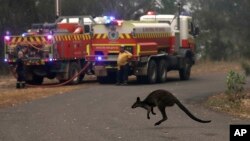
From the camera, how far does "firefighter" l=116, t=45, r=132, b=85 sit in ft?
83.7

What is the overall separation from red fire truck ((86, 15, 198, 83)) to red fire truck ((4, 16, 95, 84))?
824mm

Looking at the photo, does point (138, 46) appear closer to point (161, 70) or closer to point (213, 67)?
point (161, 70)

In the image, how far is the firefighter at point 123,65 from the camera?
83.7 feet

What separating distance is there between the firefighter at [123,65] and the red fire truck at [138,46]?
29 cm

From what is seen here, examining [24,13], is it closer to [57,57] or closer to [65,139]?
[57,57]

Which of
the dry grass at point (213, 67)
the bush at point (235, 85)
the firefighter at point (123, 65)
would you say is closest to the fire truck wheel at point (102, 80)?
the firefighter at point (123, 65)

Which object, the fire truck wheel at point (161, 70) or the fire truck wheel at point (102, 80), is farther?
the fire truck wheel at point (161, 70)

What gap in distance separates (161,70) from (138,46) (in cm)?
243

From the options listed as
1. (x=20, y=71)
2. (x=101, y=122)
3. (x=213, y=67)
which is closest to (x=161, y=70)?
(x=20, y=71)

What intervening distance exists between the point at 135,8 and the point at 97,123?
36.6m

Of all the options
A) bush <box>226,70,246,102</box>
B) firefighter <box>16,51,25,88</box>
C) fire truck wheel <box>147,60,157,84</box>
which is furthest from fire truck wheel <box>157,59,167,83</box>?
bush <box>226,70,246,102</box>

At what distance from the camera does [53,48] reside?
83.5ft

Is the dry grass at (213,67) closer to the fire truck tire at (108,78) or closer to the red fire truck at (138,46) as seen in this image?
the red fire truck at (138,46)

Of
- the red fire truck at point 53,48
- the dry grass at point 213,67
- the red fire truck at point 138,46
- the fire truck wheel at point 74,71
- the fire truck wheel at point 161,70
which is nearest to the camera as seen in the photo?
the red fire truck at point 53,48
